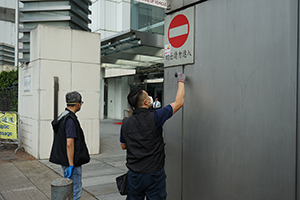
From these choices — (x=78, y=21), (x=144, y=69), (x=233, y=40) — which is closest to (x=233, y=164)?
(x=233, y=40)

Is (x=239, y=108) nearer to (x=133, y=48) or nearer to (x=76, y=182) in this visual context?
(x=76, y=182)

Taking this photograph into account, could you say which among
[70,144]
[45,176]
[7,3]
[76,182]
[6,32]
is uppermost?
[7,3]

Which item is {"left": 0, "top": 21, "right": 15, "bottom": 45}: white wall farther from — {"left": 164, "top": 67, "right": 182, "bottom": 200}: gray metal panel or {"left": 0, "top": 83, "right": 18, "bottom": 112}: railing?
{"left": 164, "top": 67, "right": 182, "bottom": 200}: gray metal panel

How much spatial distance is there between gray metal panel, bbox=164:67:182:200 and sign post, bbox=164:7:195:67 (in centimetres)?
14

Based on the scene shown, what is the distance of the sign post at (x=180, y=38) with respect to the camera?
10.7 feet

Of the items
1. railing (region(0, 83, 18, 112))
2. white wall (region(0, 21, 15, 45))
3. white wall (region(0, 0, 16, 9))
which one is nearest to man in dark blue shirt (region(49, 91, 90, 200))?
railing (region(0, 83, 18, 112))

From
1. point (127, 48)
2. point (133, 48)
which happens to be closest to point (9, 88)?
point (127, 48)

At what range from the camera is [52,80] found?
7969 millimetres

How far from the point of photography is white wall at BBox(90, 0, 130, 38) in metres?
21.2

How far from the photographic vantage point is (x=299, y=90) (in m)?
2.26

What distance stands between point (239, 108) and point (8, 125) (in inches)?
339

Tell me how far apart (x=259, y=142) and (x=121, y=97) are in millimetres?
20195

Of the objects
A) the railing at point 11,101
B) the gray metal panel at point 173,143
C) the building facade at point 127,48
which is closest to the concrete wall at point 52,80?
the railing at point 11,101

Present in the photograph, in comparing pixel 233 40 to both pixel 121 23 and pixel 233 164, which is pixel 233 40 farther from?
pixel 121 23
